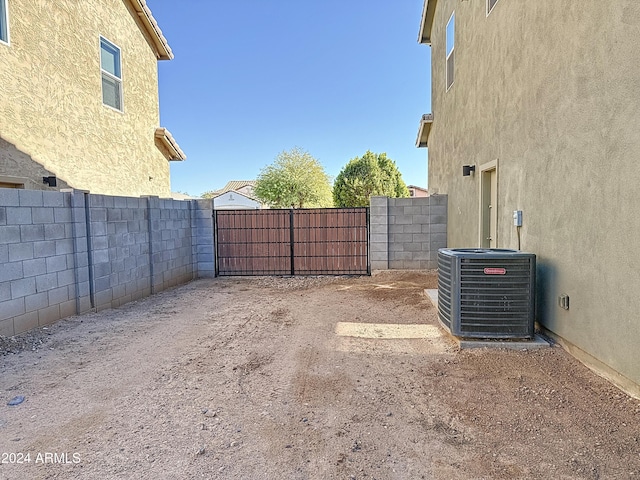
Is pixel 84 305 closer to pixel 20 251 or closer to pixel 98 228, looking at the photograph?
pixel 98 228

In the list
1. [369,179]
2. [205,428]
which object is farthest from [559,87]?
[369,179]

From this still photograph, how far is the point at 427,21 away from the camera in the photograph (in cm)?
1038

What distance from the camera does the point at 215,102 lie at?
2547 centimetres

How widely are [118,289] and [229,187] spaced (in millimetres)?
40986

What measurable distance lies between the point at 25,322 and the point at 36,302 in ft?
0.87

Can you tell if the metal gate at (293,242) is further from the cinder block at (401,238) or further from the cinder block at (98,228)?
the cinder block at (98,228)

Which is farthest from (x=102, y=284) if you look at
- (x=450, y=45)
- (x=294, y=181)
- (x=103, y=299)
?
(x=294, y=181)

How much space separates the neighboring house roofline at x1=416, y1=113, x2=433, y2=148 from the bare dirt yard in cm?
739

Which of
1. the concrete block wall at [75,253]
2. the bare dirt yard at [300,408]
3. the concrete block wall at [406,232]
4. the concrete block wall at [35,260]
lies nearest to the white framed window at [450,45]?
the concrete block wall at [406,232]

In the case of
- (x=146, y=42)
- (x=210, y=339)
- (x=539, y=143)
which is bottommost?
(x=210, y=339)

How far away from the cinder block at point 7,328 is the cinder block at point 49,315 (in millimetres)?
389

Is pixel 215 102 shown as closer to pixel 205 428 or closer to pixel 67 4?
pixel 67 4

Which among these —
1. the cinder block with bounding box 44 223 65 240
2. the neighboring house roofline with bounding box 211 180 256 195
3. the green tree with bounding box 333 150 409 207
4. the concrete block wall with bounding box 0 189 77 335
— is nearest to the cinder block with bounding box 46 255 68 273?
the concrete block wall with bounding box 0 189 77 335

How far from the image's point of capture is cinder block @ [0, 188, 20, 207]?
4.29m
